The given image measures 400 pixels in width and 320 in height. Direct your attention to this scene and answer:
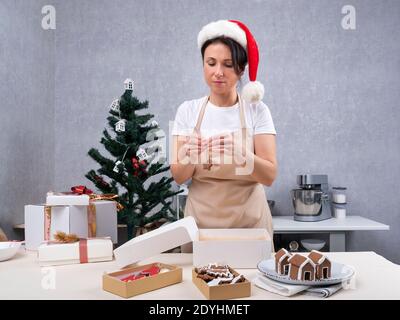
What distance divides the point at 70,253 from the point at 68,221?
17 centimetres

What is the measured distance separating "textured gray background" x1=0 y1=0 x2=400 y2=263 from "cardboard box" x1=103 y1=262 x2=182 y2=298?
7.62 feet

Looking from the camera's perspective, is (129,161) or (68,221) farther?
(129,161)

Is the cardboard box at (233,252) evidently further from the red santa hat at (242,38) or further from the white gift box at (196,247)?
the red santa hat at (242,38)

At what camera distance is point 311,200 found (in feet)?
9.59

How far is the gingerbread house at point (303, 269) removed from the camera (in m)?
1.01

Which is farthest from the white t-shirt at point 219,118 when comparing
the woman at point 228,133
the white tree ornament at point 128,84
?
the white tree ornament at point 128,84

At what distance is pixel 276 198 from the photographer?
3346 millimetres

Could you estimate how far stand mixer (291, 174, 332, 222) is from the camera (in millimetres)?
A: 2926

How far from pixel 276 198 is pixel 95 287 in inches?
97.2

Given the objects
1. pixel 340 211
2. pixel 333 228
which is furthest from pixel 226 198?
pixel 340 211

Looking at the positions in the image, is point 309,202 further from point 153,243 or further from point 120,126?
point 153,243
